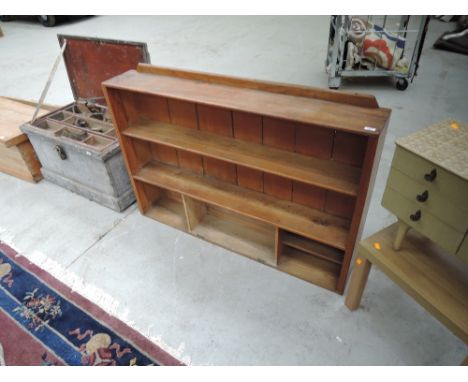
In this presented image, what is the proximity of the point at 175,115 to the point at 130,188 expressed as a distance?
0.84 meters

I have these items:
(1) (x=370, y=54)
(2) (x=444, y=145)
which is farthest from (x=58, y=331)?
(1) (x=370, y=54)

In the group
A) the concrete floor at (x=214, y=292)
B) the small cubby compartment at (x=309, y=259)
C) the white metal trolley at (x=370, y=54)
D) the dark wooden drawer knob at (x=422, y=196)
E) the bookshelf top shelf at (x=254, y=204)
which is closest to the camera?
the dark wooden drawer knob at (x=422, y=196)

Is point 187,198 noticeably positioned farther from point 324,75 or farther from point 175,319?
point 324,75

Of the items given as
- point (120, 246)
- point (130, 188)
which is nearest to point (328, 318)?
point (120, 246)

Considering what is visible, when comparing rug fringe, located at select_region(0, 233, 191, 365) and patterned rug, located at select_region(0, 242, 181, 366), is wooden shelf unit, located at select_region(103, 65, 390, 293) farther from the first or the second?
patterned rug, located at select_region(0, 242, 181, 366)

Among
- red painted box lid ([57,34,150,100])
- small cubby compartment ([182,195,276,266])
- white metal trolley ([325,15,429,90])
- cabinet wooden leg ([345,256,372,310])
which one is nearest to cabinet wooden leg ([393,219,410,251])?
cabinet wooden leg ([345,256,372,310])

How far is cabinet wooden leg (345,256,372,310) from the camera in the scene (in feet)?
5.49

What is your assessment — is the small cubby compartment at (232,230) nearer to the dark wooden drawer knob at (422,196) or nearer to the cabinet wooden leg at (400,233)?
the cabinet wooden leg at (400,233)

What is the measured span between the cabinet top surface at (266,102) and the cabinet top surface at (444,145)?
0.48 ft

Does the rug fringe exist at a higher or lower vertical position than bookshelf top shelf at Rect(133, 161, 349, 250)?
lower

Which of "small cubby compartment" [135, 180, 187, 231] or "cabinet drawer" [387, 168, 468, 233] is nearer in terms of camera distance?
"cabinet drawer" [387, 168, 468, 233]

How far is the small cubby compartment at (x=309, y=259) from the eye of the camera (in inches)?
79.5

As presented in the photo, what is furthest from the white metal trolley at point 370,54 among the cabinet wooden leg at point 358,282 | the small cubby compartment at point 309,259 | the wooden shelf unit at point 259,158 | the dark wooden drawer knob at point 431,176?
the dark wooden drawer knob at point 431,176

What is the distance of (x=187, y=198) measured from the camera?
2279mm
